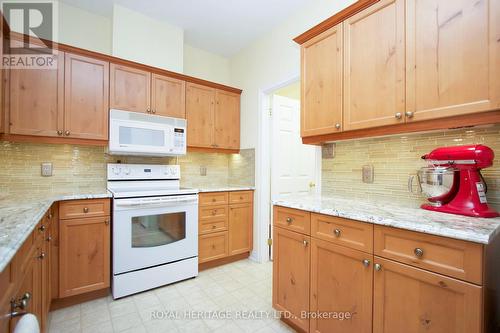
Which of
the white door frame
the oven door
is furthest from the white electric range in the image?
the white door frame

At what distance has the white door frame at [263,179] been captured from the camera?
2.89 metres

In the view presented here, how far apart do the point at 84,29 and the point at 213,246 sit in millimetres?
2843

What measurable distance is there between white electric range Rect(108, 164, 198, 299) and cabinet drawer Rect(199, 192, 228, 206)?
0.16 metres

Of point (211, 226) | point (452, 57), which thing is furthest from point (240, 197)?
point (452, 57)

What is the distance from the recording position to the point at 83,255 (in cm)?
192

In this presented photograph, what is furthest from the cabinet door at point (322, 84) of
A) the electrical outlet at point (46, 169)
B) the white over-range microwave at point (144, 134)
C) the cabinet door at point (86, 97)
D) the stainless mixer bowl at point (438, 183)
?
the electrical outlet at point (46, 169)

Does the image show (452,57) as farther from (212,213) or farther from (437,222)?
(212,213)

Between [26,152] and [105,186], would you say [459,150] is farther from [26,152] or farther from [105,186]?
[26,152]

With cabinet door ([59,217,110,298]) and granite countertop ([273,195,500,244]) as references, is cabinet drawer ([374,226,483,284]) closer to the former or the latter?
granite countertop ([273,195,500,244])

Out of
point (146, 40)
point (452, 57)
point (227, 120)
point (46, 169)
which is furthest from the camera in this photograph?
point (227, 120)

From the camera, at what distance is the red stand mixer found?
1134mm

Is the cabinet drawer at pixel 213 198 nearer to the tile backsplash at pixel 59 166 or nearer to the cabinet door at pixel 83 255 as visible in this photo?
the tile backsplash at pixel 59 166

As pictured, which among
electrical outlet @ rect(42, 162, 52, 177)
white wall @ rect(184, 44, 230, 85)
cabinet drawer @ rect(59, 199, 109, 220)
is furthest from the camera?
white wall @ rect(184, 44, 230, 85)

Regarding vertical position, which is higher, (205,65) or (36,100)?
(205,65)
